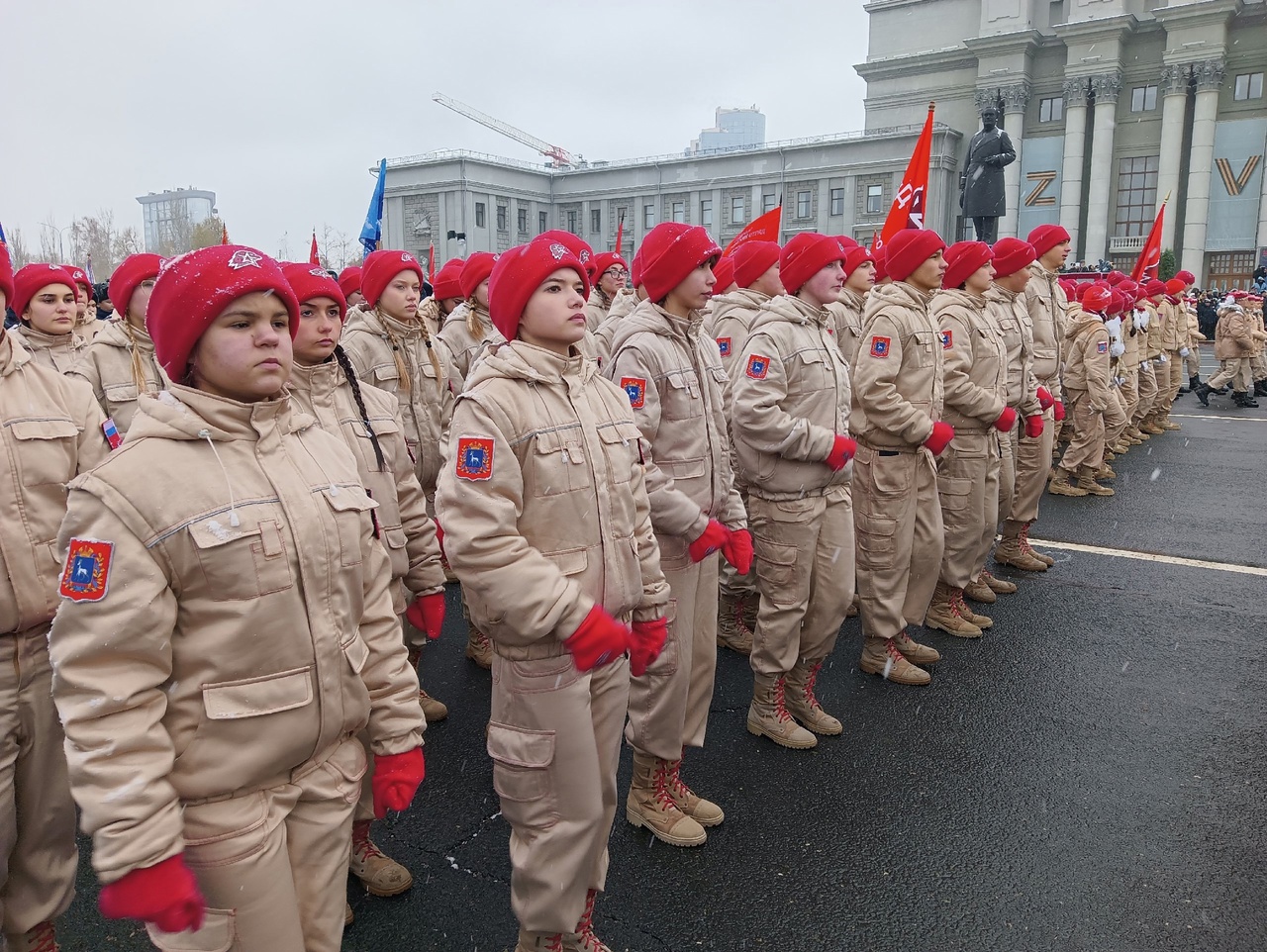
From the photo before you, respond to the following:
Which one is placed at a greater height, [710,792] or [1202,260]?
[1202,260]

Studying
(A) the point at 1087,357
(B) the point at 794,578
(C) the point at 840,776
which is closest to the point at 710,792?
(C) the point at 840,776

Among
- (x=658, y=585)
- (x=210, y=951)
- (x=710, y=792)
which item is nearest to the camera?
(x=210, y=951)

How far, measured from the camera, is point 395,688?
2383 millimetres

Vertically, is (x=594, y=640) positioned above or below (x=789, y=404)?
below

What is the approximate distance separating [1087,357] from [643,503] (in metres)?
9.28

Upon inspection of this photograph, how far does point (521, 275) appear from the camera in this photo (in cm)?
297

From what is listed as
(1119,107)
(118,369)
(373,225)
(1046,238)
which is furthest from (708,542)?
(1119,107)

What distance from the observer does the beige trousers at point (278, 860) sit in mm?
1969

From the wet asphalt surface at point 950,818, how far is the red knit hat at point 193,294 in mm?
2219

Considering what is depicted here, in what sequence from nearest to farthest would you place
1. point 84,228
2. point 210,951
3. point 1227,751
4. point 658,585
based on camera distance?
1. point 210,951
2. point 658,585
3. point 1227,751
4. point 84,228

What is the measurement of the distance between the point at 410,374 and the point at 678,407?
226 centimetres

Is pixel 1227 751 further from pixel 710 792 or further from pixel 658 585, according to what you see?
pixel 658 585

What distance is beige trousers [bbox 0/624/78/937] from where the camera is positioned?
2.57 m

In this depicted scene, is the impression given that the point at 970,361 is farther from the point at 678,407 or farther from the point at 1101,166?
the point at 1101,166
